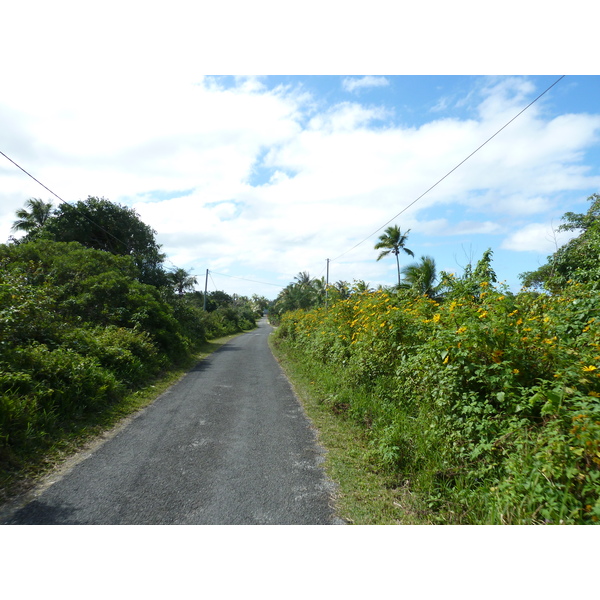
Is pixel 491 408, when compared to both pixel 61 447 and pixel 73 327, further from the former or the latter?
pixel 73 327

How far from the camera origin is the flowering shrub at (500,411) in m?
2.35

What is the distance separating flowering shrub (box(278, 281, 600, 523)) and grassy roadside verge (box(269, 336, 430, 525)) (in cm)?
17

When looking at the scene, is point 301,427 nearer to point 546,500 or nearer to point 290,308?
point 546,500

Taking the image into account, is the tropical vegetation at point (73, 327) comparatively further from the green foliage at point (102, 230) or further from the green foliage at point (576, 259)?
the green foliage at point (576, 259)

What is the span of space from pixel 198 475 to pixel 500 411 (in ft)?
10.1

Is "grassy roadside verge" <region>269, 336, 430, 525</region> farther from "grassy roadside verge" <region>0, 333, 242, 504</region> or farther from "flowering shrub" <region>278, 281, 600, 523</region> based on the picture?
"grassy roadside verge" <region>0, 333, 242, 504</region>

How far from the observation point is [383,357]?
5902 millimetres

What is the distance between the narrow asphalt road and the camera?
2881mm

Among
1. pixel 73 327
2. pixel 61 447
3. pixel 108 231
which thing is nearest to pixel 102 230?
pixel 108 231

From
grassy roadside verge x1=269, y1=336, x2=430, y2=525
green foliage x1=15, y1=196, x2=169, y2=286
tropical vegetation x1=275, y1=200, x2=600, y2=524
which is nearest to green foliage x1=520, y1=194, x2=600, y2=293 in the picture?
tropical vegetation x1=275, y1=200, x2=600, y2=524

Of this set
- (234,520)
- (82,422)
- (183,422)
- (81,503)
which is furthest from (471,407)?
(82,422)

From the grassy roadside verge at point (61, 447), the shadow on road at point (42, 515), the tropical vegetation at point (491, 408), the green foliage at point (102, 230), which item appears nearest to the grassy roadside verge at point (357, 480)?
the tropical vegetation at point (491, 408)

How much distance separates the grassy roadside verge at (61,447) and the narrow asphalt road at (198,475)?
0.74 ft

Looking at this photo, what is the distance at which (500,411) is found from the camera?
3.39m
